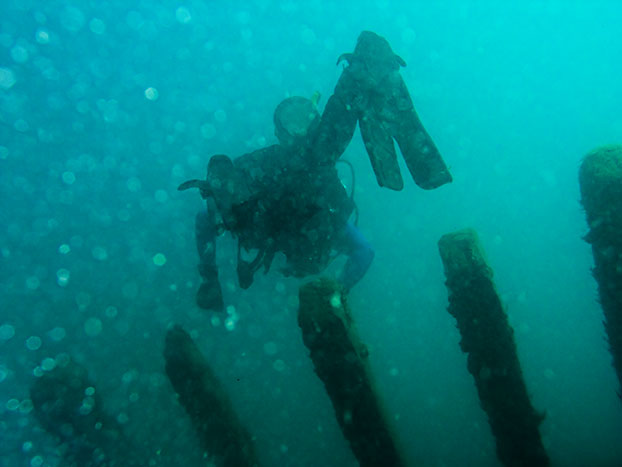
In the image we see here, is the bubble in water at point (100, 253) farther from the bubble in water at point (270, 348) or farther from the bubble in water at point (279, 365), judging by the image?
the bubble in water at point (279, 365)

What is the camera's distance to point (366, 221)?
5544cm

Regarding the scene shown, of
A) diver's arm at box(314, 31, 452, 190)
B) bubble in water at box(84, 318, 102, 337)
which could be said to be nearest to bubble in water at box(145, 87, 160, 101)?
bubble in water at box(84, 318, 102, 337)

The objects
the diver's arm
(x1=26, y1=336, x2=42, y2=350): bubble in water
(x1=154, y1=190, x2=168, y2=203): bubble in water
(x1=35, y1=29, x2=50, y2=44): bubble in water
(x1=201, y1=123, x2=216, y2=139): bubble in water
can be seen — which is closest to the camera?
the diver's arm

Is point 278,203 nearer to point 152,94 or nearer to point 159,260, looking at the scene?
point 159,260

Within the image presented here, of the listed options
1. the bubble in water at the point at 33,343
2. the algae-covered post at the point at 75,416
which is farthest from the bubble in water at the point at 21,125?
the algae-covered post at the point at 75,416

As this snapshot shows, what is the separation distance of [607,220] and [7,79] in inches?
4304

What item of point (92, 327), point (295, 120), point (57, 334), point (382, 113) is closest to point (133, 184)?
point (57, 334)

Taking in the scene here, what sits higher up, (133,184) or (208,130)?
(208,130)

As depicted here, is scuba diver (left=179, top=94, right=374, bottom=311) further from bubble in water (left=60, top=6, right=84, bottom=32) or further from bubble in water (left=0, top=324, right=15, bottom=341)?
bubble in water (left=60, top=6, right=84, bottom=32)

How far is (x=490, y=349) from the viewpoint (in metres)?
3.71

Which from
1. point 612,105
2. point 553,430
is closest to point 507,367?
point 553,430

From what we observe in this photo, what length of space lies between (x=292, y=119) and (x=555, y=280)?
169ft

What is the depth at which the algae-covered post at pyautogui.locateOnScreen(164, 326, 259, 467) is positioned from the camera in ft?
16.3

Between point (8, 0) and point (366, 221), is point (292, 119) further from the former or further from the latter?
point (8, 0)
